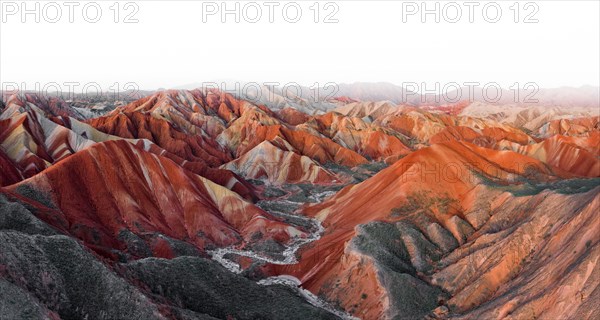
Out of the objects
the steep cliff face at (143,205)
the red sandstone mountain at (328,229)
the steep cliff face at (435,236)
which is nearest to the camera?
the red sandstone mountain at (328,229)

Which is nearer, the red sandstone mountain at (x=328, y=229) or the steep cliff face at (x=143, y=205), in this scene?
the red sandstone mountain at (x=328, y=229)

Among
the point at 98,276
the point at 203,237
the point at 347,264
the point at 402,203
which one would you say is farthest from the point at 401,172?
the point at 98,276

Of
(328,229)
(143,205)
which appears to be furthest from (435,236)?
(143,205)

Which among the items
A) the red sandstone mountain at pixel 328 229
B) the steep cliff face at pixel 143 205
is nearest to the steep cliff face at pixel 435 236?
the red sandstone mountain at pixel 328 229

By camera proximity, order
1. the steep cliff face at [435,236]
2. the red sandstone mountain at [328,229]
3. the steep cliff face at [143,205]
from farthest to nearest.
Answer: the steep cliff face at [143,205] → the steep cliff face at [435,236] → the red sandstone mountain at [328,229]

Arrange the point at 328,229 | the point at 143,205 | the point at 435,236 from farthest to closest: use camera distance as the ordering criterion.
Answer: the point at 328,229, the point at 143,205, the point at 435,236

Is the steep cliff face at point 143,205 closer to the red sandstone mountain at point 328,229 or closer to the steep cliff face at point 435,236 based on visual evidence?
the red sandstone mountain at point 328,229

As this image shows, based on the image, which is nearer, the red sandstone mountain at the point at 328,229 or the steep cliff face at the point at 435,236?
the red sandstone mountain at the point at 328,229

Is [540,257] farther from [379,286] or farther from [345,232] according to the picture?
[345,232]

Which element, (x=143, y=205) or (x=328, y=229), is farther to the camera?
(x=328, y=229)

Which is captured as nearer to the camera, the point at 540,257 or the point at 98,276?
the point at 98,276

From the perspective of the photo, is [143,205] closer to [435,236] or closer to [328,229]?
[328,229]
